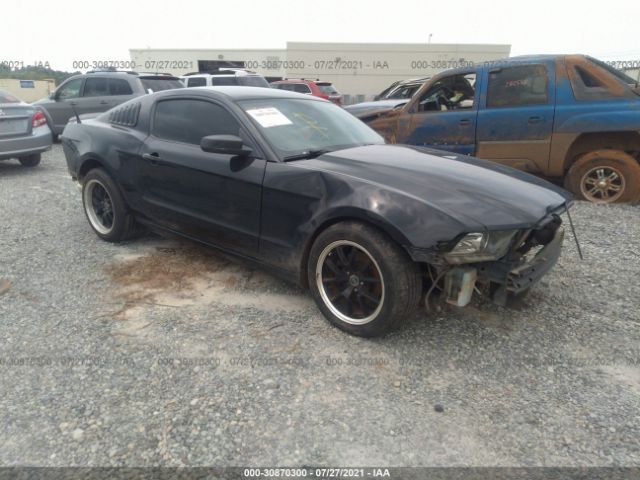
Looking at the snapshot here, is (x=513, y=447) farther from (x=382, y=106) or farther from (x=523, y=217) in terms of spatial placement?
(x=382, y=106)

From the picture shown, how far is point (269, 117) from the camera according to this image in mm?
3238

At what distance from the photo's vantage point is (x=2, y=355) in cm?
260

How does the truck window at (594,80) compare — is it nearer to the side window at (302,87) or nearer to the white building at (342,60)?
the side window at (302,87)

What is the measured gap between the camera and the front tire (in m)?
4.06

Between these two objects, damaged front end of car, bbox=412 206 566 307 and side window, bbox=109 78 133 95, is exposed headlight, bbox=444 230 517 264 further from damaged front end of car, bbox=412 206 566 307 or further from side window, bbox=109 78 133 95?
side window, bbox=109 78 133 95

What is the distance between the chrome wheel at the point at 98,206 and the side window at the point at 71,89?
6837 millimetres

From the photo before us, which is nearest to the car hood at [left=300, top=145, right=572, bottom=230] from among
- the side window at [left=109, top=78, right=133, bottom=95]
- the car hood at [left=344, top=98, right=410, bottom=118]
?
the car hood at [left=344, top=98, right=410, bottom=118]

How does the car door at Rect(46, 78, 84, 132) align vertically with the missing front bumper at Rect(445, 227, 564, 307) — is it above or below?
above

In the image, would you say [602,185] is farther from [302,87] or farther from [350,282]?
[302,87]

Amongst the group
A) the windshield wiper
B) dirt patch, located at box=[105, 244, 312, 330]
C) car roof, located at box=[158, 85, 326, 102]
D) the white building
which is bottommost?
dirt patch, located at box=[105, 244, 312, 330]

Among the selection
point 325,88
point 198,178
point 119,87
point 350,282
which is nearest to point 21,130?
point 119,87

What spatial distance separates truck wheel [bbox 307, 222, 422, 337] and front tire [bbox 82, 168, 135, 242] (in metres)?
2.18

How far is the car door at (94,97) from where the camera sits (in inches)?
368

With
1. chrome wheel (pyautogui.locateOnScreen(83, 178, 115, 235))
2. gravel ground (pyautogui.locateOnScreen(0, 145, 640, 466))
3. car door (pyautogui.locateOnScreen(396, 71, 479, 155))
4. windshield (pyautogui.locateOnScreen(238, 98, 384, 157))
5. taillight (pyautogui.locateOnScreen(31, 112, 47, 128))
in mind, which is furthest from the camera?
taillight (pyautogui.locateOnScreen(31, 112, 47, 128))
